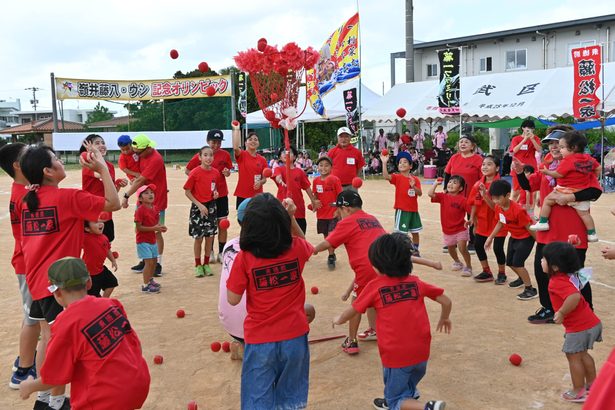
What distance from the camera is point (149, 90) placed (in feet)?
112

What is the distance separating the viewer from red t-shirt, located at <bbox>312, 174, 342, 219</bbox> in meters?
8.71

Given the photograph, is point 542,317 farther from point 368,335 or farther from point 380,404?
point 380,404

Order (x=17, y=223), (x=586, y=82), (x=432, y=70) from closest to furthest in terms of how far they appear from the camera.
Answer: (x=17, y=223), (x=586, y=82), (x=432, y=70)

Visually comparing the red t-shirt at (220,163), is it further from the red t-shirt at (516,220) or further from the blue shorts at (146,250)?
the red t-shirt at (516,220)

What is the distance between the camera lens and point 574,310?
13.8ft

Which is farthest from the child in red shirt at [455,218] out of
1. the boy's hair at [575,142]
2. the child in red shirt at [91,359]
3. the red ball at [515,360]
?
the child in red shirt at [91,359]

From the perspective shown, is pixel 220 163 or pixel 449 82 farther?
pixel 449 82

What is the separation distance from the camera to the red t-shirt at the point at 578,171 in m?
5.43

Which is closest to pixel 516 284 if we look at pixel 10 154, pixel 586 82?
pixel 10 154

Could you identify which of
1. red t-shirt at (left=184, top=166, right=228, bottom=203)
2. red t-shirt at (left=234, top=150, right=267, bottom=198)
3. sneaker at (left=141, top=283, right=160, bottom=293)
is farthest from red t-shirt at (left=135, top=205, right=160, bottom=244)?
red t-shirt at (left=234, top=150, right=267, bottom=198)

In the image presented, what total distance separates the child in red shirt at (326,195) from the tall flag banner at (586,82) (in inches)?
436

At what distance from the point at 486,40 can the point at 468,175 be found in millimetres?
33972

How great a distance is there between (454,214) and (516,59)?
33924 mm

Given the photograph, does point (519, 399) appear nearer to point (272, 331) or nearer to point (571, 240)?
point (571, 240)
